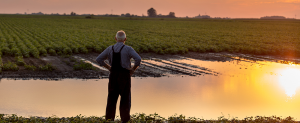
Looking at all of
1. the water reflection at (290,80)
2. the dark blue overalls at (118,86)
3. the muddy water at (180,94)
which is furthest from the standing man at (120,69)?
the water reflection at (290,80)

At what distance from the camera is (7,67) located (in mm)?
13234

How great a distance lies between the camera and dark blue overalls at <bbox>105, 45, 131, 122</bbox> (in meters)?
6.12

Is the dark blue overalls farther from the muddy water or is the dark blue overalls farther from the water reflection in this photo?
the water reflection

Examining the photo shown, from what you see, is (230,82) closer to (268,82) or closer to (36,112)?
(268,82)

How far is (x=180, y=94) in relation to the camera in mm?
10414

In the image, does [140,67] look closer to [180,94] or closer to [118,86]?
[180,94]

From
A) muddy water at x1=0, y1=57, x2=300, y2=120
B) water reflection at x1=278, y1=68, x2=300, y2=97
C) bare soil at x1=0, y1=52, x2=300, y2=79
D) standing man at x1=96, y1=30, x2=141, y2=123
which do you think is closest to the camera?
standing man at x1=96, y1=30, x2=141, y2=123

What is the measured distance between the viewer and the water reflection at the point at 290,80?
11.3 metres

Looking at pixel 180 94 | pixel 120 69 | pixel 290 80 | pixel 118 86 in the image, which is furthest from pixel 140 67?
pixel 120 69

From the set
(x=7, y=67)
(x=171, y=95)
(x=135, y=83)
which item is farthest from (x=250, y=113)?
(x=7, y=67)

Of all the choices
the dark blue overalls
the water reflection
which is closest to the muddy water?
the water reflection

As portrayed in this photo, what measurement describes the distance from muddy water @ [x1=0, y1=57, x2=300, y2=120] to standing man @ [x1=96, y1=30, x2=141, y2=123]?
1.88 metres

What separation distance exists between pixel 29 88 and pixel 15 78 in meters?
A: 1.79

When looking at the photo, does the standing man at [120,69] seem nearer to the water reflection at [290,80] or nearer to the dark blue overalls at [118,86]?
the dark blue overalls at [118,86]
